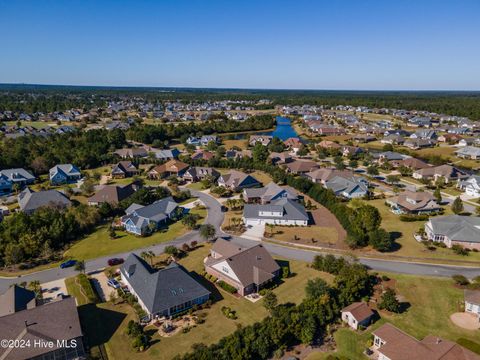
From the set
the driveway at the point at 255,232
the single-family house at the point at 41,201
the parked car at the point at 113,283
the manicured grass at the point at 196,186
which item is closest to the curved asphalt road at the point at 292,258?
the driveway at the point at 255,232

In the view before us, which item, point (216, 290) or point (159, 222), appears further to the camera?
point (159, 222)

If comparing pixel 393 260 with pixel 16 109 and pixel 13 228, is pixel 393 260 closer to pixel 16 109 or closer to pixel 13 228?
pixel 13 228

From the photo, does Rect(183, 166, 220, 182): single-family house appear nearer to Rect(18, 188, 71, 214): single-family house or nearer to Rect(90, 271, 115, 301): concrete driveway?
Rect(18, 188, 71, 214): single-family house

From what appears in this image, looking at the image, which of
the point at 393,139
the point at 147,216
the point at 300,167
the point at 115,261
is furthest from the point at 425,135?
the point at 115,261

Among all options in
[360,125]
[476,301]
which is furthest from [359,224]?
[360,125]

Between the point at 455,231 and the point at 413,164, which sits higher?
the point at 413,164

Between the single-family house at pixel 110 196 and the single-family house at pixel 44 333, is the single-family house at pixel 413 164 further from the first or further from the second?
the single-family house at pixel 44 333

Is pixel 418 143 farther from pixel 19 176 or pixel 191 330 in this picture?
pixel 19 176
